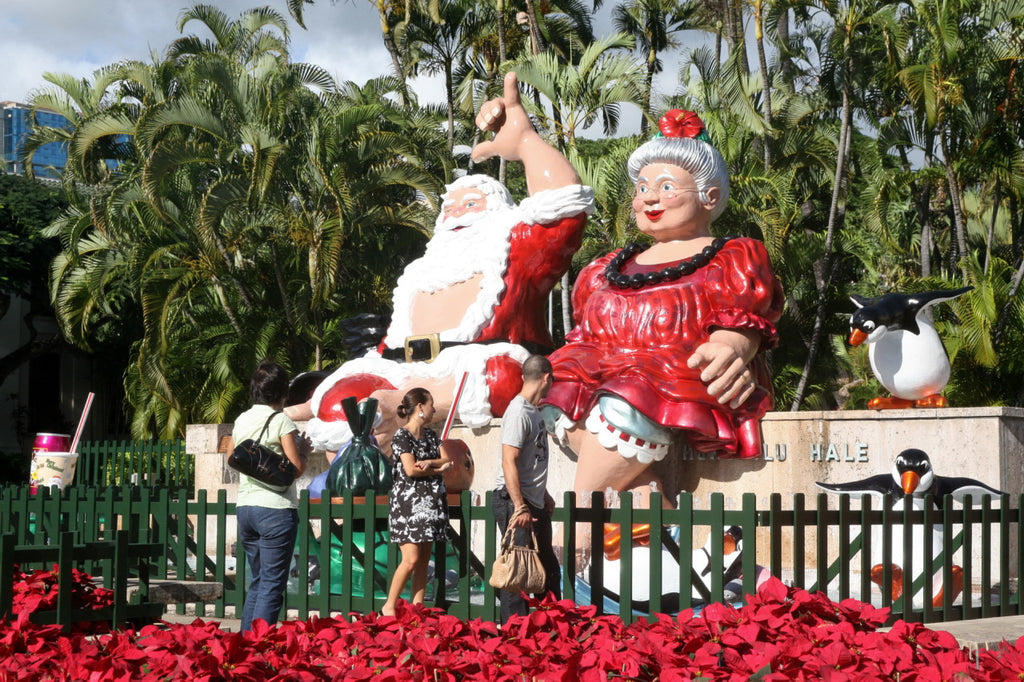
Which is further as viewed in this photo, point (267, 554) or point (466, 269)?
point (466, 269)


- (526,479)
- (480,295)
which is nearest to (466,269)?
(480,295)

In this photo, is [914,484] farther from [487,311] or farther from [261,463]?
[261,463]

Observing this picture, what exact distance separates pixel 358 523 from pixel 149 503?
1531 mm

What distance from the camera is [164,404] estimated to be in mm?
18578

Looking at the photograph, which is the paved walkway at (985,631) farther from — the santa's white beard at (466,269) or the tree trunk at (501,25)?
the tree trunk at (501,25)

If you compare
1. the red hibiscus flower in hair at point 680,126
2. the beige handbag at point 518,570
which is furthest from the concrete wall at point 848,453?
the beige handbag at point 518,570

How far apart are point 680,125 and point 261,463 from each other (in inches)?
163

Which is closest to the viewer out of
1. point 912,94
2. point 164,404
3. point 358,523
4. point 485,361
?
point 358,523

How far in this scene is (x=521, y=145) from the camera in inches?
348

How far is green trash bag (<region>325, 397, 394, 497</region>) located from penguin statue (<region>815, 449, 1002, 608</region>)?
8.89ft

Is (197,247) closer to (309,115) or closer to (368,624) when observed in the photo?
(309,115)

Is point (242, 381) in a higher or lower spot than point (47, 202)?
lower

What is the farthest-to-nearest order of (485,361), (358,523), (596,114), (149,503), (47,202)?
(47,202), (596,114), (485,361), (149,503), (358,523)

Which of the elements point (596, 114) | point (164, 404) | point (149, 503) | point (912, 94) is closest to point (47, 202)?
point (164, 404)
